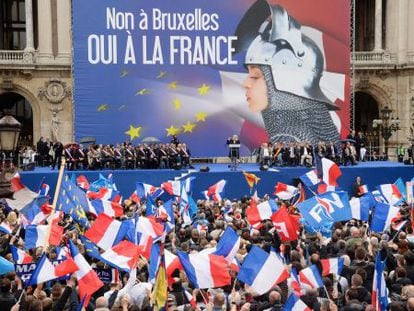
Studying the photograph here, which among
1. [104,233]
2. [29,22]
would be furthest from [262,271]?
[29,22]

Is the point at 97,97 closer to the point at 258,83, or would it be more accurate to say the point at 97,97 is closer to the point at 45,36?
the point at 45,36

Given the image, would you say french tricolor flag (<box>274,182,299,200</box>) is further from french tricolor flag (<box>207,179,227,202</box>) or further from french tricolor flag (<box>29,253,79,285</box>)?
french tricolor flag (<box>29,253,79,285</box>)

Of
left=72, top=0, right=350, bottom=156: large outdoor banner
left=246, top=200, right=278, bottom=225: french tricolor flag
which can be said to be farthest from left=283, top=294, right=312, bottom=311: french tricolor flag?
left=72, top=0, right=350, bottom=156: large outdoor banner

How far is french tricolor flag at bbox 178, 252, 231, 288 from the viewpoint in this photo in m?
8.27

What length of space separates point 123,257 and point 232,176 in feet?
56.8

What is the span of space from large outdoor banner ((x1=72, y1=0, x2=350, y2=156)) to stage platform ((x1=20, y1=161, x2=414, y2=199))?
18.9 ft

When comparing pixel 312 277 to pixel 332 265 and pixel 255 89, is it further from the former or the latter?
pixel 255 89

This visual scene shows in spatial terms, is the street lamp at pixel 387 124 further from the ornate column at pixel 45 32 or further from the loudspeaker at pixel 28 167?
the ornate column at pixel 45 32

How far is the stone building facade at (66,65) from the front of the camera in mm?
→ 35312

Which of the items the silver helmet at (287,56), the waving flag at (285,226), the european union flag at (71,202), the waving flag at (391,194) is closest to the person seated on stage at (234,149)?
the silver helmet at (287,56)

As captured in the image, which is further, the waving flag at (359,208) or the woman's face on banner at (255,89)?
the woman's face on banner at (255,89)

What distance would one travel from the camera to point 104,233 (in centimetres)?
1067

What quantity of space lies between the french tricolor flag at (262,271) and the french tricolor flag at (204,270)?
0.97 ft

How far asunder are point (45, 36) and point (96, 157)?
36.8ft
